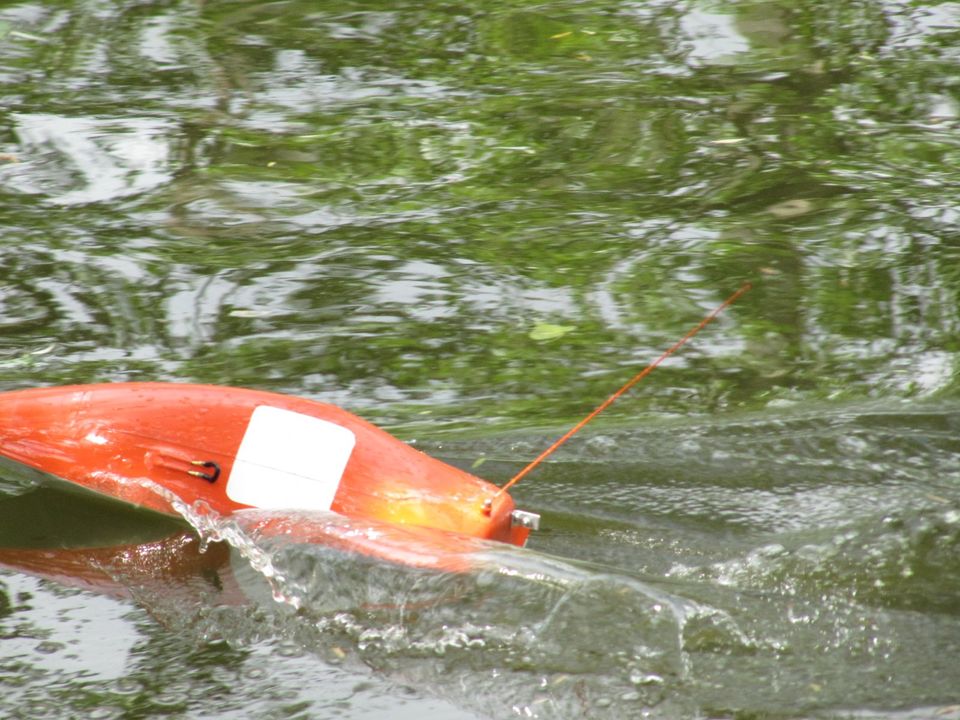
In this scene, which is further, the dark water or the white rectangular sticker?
the white rectangular sticker

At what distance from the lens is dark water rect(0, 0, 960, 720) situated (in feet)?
10.6

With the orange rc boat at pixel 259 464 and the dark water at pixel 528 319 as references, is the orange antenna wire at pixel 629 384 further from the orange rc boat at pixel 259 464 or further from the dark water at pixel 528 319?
the orange rc boat at pixel 259 464

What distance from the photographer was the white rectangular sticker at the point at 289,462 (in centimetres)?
352

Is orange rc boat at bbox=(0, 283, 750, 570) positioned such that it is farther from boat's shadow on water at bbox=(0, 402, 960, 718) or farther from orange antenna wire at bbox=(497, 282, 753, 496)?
orange antenna wire at bbox=(497, 282, 753, 496)

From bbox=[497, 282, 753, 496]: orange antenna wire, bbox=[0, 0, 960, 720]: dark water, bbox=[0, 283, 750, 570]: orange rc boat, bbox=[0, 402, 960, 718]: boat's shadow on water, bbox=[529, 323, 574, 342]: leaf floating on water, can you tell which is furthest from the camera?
bbox=[529, 323, 574, 342]: leaf floating on water

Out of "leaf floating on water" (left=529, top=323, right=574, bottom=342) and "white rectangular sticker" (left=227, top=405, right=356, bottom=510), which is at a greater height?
"white rectangular sticker" (left=227, top=405, right=356, bottom=510)

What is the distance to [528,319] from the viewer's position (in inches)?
205

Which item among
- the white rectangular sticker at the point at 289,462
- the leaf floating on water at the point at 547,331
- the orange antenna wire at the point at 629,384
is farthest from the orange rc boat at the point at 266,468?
the leaf floating on water at the point at 547,331

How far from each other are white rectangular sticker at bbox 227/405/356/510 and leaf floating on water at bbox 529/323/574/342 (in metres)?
1.63

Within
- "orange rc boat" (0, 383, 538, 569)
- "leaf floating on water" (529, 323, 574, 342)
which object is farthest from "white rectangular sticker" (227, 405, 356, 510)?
"leaf floating on water" (529, 323, 574, 342)

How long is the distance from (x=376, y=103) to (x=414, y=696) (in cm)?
498

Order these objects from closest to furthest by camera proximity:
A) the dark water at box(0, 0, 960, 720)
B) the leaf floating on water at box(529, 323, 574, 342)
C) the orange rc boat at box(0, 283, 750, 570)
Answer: the dark water at box(0, 0, 960, 720) < the orange rc boat at box(0, 283, 750, 570) < the leaf floating on water at box(529, 323, 574, 342)

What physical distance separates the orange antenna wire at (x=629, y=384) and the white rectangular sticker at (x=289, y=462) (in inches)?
18.0

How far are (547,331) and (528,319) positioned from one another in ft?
0.42
